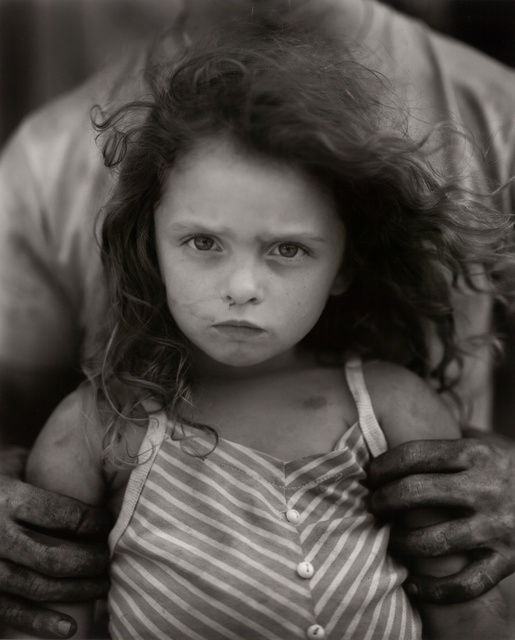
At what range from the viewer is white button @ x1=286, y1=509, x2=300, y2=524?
44.4 inches

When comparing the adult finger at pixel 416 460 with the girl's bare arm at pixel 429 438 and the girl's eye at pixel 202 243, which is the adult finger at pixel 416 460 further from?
the girl's eye at pixel 202 243

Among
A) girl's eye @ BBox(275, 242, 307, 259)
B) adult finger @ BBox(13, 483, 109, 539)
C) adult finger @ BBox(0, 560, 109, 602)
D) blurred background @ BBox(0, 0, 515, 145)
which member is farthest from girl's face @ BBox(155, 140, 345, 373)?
blurred background @ BBox(0, 0, 515, 145)

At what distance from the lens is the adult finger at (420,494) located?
1.18 meters

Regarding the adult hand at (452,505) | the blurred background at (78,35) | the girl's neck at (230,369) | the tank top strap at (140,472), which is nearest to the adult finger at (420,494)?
the adult hand at (452,505)

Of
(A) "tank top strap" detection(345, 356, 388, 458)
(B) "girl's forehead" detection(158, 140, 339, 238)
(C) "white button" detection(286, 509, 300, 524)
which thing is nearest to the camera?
(B) "girl's forehead" detection(158, 140, 339, 238)

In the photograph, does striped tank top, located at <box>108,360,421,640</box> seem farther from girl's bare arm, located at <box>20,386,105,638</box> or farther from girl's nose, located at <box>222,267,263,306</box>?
girl's nose, located at <box>222,267,263,306</box>

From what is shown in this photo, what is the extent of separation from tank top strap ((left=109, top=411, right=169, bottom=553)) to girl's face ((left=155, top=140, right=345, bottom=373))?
6.6 inches

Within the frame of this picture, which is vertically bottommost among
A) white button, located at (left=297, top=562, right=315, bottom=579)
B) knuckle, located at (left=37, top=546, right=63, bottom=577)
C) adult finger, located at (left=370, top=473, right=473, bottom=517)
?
knuckle, located at (left=37, top=546, right=63, bottom=577)

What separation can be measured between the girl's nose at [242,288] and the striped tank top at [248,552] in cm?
27

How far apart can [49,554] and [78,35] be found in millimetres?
1203

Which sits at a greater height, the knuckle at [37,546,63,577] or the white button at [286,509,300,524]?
the white button at [286,509,300,524]

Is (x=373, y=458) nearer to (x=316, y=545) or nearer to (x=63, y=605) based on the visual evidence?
(x=316, y=545)

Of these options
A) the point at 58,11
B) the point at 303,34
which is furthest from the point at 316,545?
the point at 58,11

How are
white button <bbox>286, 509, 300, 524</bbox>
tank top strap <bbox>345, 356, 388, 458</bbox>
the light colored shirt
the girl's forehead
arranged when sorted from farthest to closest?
the light colored shirt, tank top strap <bbox>345, 356, 388, 458</bbox>, white button <bbox>286, 509, 300, 524</bbox>, the girl's forehead
